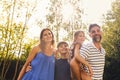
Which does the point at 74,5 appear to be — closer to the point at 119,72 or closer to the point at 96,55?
the point at 119,72

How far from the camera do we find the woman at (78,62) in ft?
17.3

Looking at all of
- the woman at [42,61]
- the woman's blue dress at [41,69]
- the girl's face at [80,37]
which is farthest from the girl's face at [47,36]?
the girl's face at [80,37]

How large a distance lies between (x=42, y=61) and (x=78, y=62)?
0.60 m

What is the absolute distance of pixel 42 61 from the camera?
5.55 m

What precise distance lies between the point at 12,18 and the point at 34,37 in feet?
9.12

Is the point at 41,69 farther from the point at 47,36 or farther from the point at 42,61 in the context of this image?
the point at 47,36

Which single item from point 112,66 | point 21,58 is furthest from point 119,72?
point 21,58

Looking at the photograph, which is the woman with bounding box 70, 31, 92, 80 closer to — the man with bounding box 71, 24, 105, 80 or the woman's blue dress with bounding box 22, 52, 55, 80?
the man with bounding box 71, 24, 105, 80

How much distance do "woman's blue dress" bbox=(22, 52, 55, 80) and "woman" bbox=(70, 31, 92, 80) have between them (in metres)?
0.37

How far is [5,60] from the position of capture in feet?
61.8

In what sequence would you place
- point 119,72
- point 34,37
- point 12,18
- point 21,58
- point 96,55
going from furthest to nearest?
point 34,37
point 12,18
point 21,58
point 119,72
point 96,55

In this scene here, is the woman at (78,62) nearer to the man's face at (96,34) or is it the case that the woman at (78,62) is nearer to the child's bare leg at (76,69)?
the child's bare leg at (76,69)

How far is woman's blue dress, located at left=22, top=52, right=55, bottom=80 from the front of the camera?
551 centimetres

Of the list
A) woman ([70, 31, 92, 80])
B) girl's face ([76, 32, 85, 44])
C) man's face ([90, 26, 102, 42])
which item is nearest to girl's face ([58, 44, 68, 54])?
woman ([70, 31, 92, 80])
